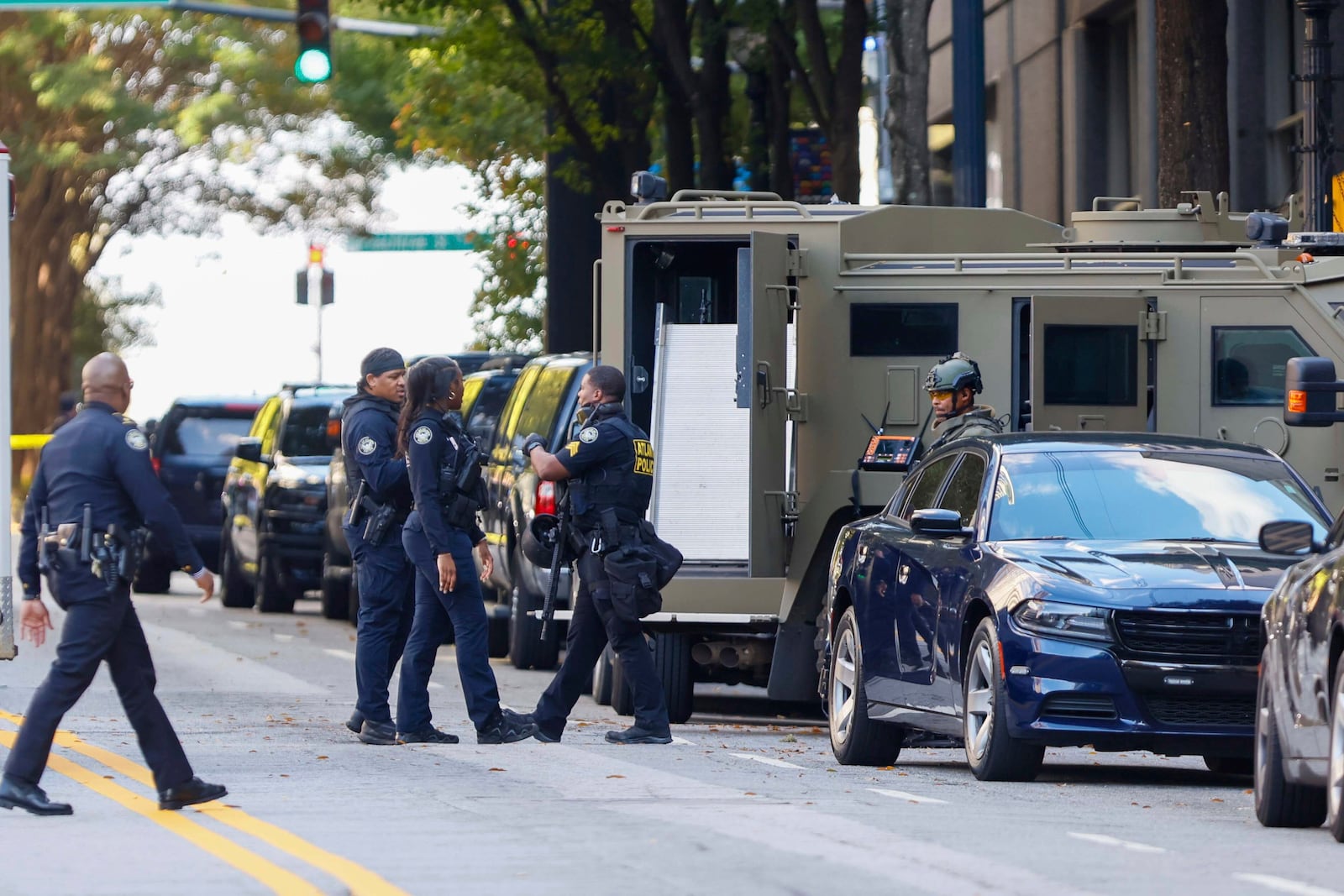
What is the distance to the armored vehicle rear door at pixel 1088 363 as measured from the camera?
14977 millimetres

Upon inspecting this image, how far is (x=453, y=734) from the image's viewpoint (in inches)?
525

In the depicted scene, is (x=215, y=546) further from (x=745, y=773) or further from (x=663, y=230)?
(x=745, y=773)

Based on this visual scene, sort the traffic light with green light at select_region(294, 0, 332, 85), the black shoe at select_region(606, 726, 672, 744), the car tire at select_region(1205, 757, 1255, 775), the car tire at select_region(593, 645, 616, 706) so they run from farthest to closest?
1. the traffic light with green light at select_region(294, 0, 332, 85)
2. the car tire at select_region(593, 645, 616, 706)
3. the black shoe at select_region(606, 726, 672, 744)
4. the car tire at select_region(1205, 757, 1255, 775)

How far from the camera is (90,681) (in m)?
9.92

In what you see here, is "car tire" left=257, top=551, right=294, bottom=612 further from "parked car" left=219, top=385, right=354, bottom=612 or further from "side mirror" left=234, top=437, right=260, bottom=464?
"side mirror" left=234, top=437, right=260, bottom=464

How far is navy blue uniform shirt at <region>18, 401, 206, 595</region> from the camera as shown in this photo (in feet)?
32.4

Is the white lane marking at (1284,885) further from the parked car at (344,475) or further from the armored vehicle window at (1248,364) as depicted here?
the parked car at (344,475)

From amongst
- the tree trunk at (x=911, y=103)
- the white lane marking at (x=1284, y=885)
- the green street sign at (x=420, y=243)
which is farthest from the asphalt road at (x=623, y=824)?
the green street sign at (x=420, y=243)

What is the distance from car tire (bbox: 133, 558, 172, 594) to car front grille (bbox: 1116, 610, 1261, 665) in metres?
18.2

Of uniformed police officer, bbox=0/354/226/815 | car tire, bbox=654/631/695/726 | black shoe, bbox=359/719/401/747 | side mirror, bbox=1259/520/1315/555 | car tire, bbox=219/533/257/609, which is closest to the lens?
side mirror, bbox=1259/520/1315/555

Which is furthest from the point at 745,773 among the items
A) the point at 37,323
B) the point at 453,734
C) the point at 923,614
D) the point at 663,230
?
the point at 37,323

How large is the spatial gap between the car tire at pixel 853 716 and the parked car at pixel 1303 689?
2.80m

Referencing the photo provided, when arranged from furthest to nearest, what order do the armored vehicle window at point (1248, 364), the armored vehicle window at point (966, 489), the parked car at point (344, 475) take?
1. the parked car at point (344, 475)
2. the armored vehicle window at point (1248, 364)
3. the armored vehicle window at point (966, 489)

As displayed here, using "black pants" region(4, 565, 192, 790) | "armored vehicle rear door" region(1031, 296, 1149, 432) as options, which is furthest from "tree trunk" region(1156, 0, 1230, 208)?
"black pants" region(4, 565, 192, 790)
